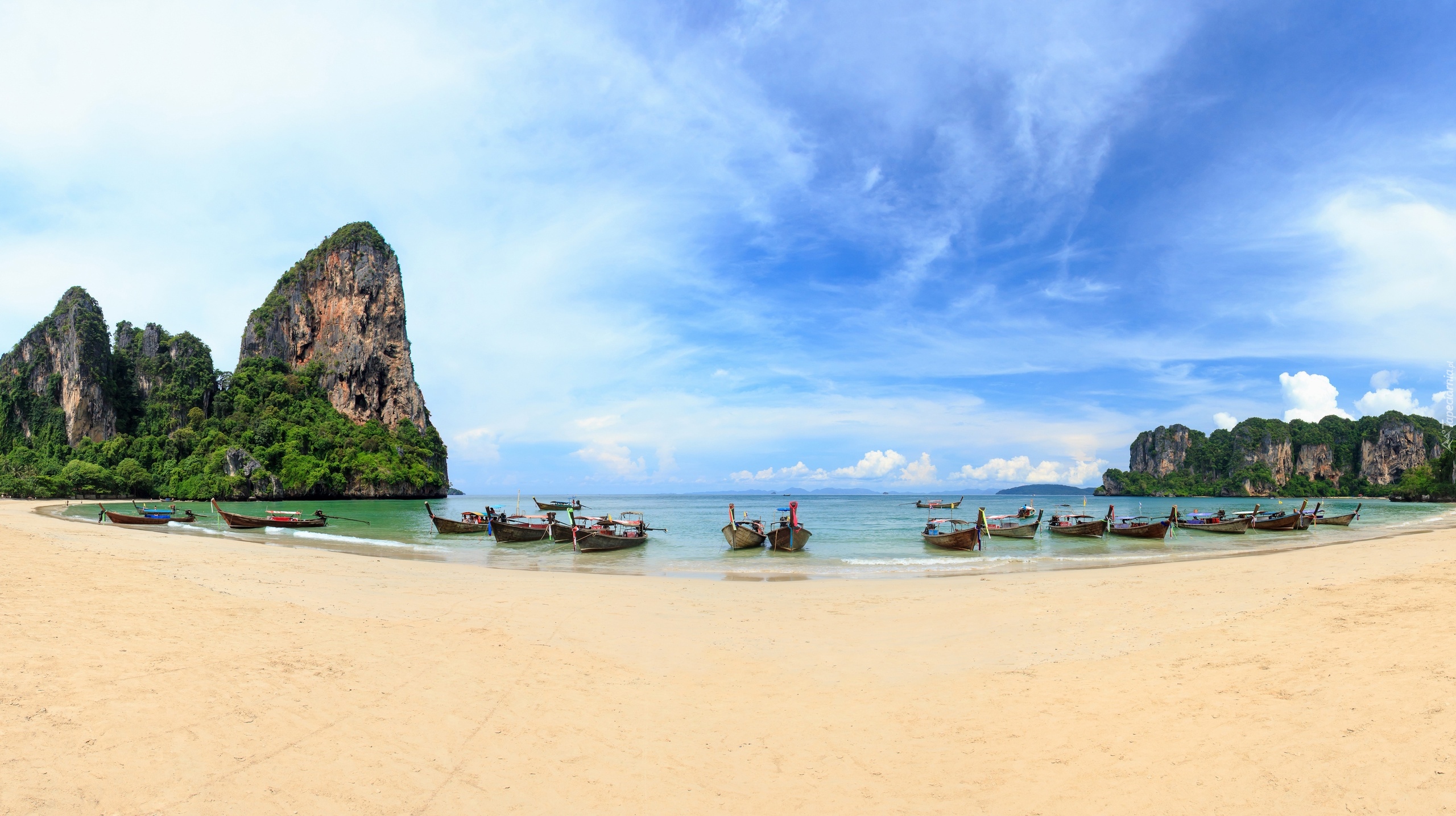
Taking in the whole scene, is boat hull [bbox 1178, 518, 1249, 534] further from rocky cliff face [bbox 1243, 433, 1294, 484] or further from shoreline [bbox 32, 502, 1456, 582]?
rocky cliff face [bbox 1243, 433, 1294, 484]

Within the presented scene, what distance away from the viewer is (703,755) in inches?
213

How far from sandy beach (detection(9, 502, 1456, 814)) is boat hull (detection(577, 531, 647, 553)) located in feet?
53.5

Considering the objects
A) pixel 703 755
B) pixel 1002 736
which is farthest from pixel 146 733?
pixel 1002 736

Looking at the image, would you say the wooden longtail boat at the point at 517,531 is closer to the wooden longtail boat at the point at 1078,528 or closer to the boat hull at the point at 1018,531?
the boat hull at the point at 1018,531

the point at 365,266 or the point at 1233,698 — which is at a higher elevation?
the point at 365,266

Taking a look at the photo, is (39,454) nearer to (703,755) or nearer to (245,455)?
(245,455)

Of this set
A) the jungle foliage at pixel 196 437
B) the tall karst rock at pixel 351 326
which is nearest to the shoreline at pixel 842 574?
the jungle foliage at pixel 196 437

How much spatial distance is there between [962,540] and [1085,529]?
11.7 metres

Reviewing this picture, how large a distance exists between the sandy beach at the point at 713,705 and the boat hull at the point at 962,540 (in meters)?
16.7

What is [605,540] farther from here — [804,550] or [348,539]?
[348,539]

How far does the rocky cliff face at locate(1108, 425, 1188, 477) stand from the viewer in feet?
551

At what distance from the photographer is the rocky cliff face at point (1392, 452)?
440ft

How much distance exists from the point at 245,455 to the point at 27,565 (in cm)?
8418

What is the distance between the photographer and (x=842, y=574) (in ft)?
65.7
